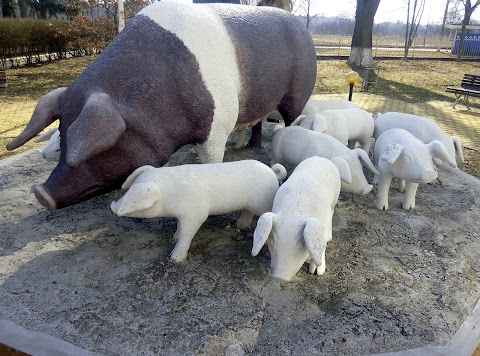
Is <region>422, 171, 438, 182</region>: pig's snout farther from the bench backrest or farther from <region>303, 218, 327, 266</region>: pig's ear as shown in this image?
the bench backrest

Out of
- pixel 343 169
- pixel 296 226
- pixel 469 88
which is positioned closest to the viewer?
pixel 296 226

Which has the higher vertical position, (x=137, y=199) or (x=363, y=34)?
(x=363, y=34)

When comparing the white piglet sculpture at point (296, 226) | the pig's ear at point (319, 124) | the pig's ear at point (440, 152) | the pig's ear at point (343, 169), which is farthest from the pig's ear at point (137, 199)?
the pig's ear at point (440, 152)

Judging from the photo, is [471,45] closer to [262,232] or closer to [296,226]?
[296,226]

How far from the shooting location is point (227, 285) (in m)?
3.00

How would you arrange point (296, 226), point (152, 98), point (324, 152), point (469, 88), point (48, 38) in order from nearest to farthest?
point (296, 226) → point (152, 98) → point (324, 152) → point (469, 88) → point (48, 38)

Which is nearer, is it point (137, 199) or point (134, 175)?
point (137, 199)

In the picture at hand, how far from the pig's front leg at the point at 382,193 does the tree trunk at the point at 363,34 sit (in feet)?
38.6

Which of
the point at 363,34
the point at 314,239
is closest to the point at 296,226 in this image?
the point at 314,239

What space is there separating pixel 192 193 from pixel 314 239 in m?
0.96

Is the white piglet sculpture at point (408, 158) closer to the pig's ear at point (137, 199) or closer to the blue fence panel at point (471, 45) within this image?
the pig's ear at point (137, 199)

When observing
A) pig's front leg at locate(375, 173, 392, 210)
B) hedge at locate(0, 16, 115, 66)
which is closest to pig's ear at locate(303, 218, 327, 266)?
pig's front leg at locate(375, 173, 392, 210)

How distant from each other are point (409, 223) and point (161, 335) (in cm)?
248

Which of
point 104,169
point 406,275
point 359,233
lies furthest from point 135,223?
point 406,275
